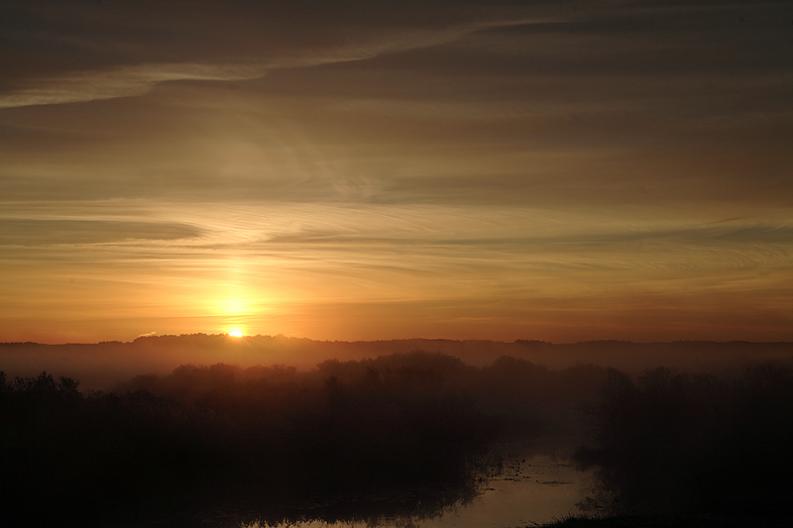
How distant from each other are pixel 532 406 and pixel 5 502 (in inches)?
2405

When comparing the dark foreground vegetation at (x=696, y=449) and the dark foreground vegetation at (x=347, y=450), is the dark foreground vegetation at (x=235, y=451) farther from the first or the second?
the dark foreground vegetation at (x=696, y=449)

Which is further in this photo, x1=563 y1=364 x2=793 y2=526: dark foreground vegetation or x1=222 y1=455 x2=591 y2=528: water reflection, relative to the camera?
x1=563 y1=364 x2=793 y2=526: dark foreground vegetation

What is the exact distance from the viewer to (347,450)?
48688 millimetres

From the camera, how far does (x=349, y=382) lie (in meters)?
72.2

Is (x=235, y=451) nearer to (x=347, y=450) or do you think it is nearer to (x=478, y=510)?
(x=347, y=450)

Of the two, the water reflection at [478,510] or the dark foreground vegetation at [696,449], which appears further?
the dark foreground vegetation at [696,449]

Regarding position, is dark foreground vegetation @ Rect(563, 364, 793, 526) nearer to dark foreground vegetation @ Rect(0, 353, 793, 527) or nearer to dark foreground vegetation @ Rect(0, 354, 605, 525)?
dark foreground vegetation @ Rect(0, 353, 793, 527)

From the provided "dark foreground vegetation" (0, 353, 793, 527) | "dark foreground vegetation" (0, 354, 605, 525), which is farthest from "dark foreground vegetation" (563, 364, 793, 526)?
"dark foreground vegetation" (0, 354, 605, 525)

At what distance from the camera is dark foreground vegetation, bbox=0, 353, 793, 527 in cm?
3584

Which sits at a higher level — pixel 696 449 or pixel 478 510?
pixel 696 449

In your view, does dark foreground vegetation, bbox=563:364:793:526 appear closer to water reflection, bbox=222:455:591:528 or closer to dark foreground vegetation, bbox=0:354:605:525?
water reflection, bbox=222:455:591:528

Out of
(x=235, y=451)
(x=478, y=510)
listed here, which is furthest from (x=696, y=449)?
(x=235, y=451)

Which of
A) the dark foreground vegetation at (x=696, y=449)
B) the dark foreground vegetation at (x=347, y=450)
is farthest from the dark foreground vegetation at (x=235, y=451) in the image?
the dark foreground vegetation at (x=696, y=449)

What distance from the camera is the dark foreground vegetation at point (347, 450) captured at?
35844 millimetres
